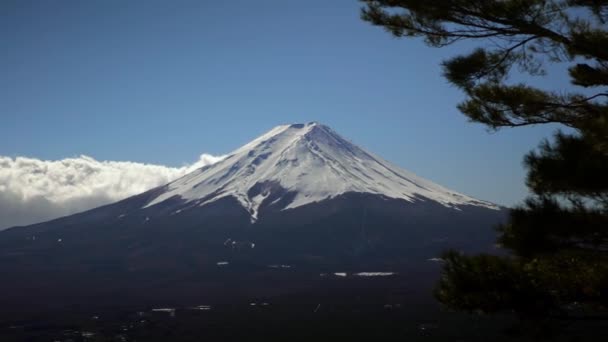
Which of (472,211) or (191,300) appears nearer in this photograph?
(191,300)

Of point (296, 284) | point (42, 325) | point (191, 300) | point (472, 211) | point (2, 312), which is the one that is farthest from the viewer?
point (472, 211)

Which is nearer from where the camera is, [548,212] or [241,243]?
[548,212]

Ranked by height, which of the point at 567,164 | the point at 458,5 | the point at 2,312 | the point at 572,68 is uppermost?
the point at 458,5

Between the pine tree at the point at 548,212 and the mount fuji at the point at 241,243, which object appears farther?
the mount fuji at the point at 241,243

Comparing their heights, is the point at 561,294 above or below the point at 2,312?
above

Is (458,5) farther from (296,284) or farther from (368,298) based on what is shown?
(296,284)

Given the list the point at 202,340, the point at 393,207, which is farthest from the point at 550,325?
the point at 393,207

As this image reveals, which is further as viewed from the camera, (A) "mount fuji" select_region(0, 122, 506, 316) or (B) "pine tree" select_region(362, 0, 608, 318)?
(A) "mount fuji" select_region(0, 122, 506, 316)

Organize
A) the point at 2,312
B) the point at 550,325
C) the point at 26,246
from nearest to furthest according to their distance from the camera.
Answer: the point at 550,325, the point at 2,312, the point at 26,246
